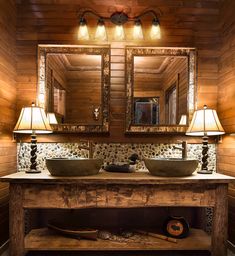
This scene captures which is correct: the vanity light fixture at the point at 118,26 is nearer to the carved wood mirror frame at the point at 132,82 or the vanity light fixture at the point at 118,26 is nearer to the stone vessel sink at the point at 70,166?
the carved wood mirror frame at the point at 132,82

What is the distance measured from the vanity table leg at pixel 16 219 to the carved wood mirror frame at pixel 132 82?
47.6 inches

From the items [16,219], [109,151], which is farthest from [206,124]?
[16,219]

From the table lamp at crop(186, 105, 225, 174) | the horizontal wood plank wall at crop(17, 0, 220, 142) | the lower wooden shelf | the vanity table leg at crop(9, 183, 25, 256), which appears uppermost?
the horizontal wood plank wall at crop(17, 0, 220, 142)

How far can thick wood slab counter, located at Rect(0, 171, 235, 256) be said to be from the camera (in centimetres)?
202

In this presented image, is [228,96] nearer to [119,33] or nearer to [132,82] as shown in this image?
[132,82]

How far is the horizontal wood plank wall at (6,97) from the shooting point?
92.2 inches

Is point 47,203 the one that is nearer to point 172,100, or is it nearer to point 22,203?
point 22,203

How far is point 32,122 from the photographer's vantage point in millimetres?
2312

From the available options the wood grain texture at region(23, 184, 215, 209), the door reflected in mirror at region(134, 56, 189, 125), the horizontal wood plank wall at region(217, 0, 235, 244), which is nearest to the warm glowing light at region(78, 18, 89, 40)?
the door reflected in mirror at region(134, 56, 189, 125)

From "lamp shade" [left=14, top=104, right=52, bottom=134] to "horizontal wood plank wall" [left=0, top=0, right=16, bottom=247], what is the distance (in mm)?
189

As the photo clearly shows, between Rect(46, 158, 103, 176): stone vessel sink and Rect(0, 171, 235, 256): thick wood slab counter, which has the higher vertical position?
Rect(46, 158, 103, 176): stone vessel sink

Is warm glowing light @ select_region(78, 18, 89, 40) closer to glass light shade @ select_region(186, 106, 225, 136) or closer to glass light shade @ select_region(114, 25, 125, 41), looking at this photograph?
glass light shade @ select_region(114, 25, 125, 41)

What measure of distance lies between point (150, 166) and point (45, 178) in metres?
0.88

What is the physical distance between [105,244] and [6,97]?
1.64m
